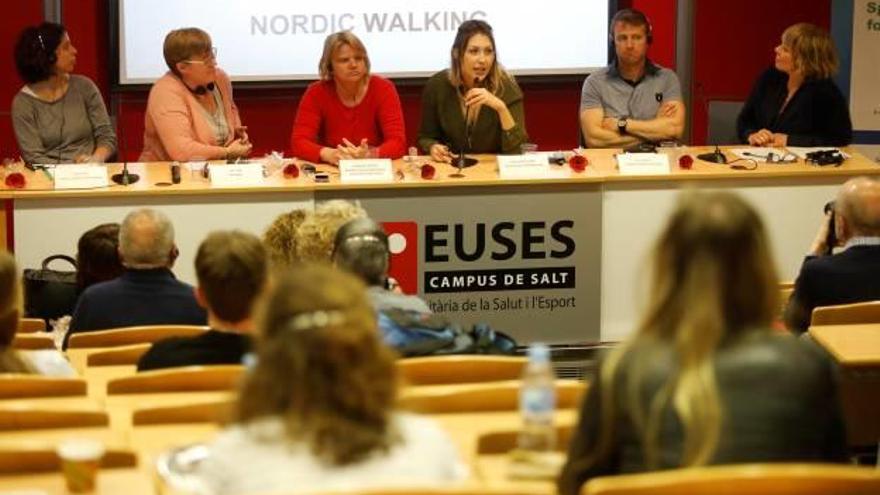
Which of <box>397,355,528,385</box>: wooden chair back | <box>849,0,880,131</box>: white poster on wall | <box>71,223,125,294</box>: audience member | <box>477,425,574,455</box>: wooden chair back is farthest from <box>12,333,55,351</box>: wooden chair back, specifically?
<box>849,0,880,131</box>: white poster on wall

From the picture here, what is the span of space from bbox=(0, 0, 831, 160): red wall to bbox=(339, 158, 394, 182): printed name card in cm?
262

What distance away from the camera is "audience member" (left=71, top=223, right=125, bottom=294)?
17.9 ft

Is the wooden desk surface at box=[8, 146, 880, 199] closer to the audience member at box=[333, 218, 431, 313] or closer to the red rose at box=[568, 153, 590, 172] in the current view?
the red rose at box=[568, 153, 590, 172]

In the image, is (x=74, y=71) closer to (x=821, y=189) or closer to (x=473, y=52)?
(x=473, y=52)

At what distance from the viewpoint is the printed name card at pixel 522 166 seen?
700 centimetres

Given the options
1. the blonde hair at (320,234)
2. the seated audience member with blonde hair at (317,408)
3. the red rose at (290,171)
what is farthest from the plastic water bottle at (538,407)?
the red rose at (290,171)

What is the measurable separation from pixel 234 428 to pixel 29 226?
4.27 m

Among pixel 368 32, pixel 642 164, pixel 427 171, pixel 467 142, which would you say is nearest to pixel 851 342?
pixel 642 164

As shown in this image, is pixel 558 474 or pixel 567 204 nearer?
pixel 558 474

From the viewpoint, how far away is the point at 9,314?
12.6 ft

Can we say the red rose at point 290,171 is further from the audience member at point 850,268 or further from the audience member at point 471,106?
the audience member at point 850,268

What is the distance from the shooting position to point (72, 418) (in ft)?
11.2

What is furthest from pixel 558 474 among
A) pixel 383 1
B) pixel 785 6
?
pixel 785 6

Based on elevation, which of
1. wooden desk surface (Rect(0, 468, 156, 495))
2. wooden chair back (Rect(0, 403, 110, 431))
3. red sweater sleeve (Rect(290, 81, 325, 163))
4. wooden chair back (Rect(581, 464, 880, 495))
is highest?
red sweater sleeve (Rect(290, 81, 325, 163))
